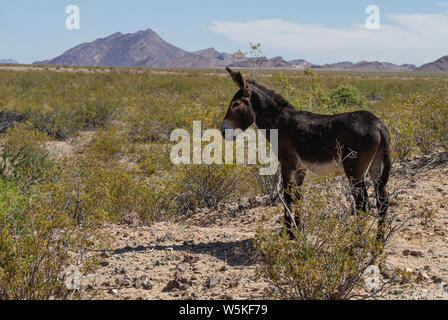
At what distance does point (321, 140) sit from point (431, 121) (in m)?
6.64

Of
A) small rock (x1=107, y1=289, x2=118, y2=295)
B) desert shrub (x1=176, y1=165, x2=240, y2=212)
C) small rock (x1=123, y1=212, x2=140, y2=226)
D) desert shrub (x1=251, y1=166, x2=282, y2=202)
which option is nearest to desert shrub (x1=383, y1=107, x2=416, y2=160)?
desert shrub (x1=251, y1=166, x2=282, y2=202)

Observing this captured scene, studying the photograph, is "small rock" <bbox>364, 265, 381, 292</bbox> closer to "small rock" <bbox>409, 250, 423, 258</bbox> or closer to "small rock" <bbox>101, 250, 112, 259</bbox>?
"small rock" <bbox>409, 250, 423, 258</bbox>

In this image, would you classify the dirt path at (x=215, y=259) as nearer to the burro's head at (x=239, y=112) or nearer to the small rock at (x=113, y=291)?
the small rock at (x=113, y=291)

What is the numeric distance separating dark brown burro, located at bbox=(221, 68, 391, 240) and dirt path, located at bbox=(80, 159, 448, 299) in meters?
0.75

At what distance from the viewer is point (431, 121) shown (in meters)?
10.2

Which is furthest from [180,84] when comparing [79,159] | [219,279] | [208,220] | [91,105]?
[219,279]

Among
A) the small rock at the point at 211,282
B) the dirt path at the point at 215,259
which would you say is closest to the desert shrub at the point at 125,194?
the dirt path at the point at 215,259

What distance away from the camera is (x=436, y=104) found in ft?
33.0

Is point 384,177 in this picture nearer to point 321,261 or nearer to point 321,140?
point 321,140

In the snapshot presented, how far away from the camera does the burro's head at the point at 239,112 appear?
19.0ft

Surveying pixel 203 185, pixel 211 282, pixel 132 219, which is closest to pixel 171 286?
pixel 211 282

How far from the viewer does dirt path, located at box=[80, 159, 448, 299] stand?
14.2ft
